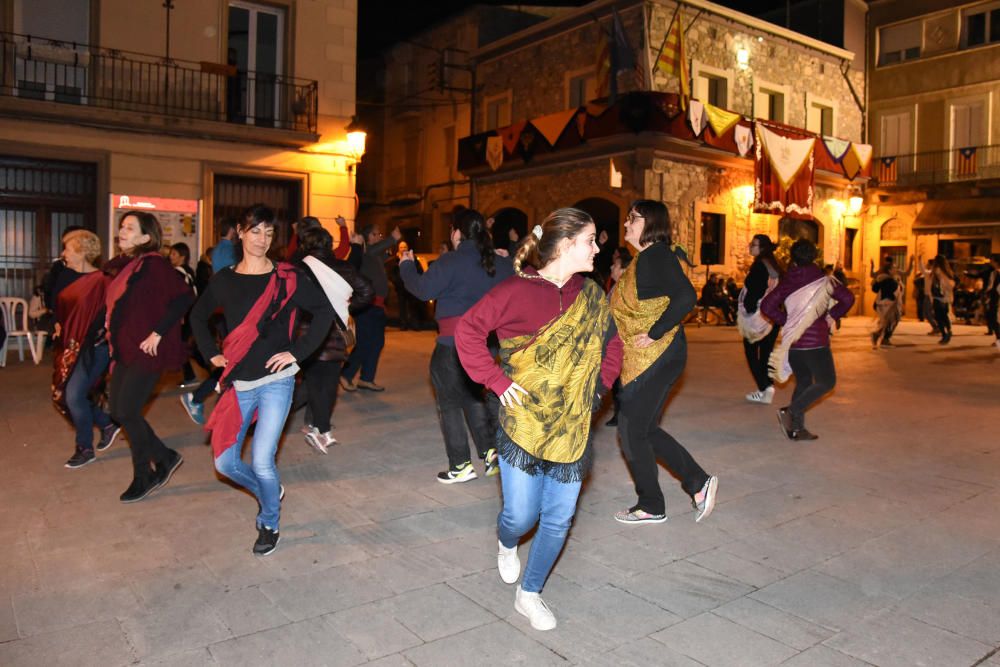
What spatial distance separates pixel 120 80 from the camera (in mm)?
13930

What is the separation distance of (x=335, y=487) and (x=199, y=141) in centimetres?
1135

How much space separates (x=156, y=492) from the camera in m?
4.97

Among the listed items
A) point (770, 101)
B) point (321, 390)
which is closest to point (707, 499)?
point (321, 390)

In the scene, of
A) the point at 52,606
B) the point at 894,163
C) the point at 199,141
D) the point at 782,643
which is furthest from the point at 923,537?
the point at 894,163

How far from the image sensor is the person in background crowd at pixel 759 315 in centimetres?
828

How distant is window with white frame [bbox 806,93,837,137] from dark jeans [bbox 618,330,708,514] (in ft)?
73.1

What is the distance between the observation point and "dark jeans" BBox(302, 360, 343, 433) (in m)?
6.24

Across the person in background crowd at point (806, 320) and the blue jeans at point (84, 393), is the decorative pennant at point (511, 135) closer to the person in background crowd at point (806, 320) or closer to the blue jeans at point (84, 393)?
the person in background crowd at point (806, 320)

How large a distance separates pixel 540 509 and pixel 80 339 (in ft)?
12.2

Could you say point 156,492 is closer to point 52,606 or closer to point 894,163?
point 52,606

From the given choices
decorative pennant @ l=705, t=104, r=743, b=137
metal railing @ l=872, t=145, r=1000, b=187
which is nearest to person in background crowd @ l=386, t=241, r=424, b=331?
decorative pennant @ l=705, t=104, r=743, b=137

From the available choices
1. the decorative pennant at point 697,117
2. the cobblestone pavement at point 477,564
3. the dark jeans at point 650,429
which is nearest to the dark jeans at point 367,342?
the cobblestone pavement at point 477,564

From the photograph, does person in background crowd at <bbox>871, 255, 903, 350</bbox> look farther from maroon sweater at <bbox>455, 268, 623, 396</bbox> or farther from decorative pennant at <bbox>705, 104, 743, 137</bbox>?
maroon sweater at <bbox>455, 268, 623, 396</bbox>

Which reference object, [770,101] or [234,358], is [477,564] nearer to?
[234,358]
